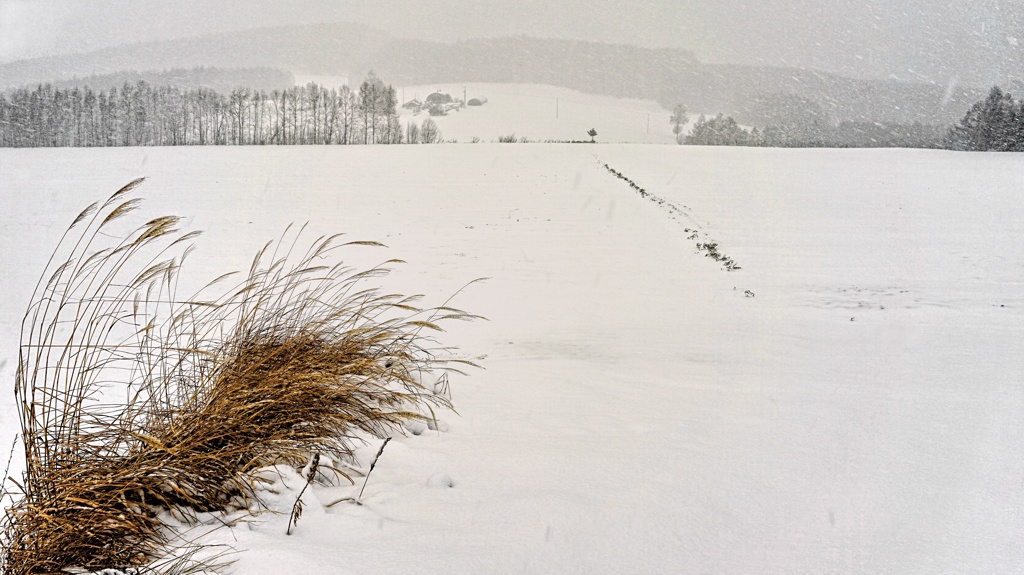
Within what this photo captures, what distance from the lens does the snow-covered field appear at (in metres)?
1.66

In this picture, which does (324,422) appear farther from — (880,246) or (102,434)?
(880,246)

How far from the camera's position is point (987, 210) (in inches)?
595

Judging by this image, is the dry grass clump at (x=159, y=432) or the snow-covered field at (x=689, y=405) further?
the snow-covered field at (x=689, y=405)

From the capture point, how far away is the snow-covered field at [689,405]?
1656mm

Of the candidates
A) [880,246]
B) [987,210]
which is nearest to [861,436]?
[880,246]

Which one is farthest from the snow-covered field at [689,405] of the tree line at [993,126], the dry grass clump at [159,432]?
the tree line at [993,126]

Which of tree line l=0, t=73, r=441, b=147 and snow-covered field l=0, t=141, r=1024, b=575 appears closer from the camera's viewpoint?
snow-covered field l=0, t=141, r=1024, b=575

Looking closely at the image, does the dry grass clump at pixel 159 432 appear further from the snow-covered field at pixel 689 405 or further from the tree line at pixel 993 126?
the tree line at pixel 993 126

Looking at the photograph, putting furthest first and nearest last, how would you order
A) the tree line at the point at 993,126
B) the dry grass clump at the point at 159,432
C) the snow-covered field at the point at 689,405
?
the tree line at the point at 993,126, the snow-covered field at the point at 689,405, the dry grass clump at the point at 159,432

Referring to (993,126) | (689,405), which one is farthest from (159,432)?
(993,126)

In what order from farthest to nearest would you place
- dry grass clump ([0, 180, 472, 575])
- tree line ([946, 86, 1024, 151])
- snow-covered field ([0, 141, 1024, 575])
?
tree line ([946, 86, 1024, 151]) → snow-covered field ([0, 141, 1024, 575]) → dry grass clump ([0, 180, 472, 575])

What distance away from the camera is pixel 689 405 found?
2898 millimetres

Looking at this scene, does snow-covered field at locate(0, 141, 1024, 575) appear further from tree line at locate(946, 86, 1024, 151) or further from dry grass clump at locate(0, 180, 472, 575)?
tree line at locate(946, 86, 1024, 151)

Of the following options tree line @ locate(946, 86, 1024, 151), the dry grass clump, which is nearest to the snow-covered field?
the dry grass clump
